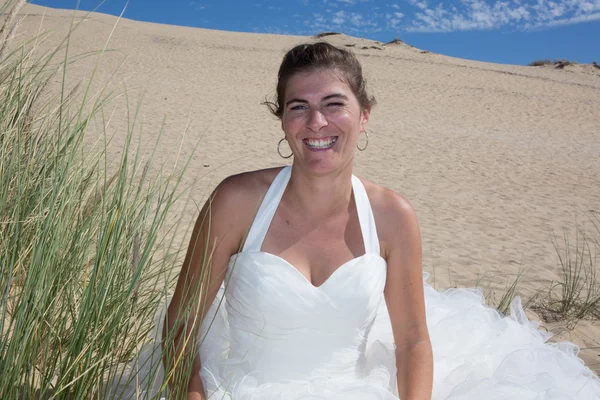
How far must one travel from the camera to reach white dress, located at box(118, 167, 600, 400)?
1.88 m

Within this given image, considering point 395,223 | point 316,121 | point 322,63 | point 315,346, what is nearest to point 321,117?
point 316,121

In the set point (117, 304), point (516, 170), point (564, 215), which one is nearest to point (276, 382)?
point (117, 304)

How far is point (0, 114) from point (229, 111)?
53.9 feet

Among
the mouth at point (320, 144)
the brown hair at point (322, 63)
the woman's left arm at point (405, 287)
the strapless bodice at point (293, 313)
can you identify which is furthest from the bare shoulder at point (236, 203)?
the woman's left arm at point (405, 287)

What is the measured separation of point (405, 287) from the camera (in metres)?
2.03

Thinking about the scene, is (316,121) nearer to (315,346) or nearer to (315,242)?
(315,242)

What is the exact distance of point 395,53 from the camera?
3653cm

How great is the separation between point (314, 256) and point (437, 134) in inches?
640

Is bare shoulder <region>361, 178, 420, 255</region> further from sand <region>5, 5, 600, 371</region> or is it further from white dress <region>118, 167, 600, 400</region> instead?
sand <region>5, 5, 600, 371</region>

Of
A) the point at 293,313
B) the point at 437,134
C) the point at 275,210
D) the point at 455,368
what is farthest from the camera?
the point at 437,134

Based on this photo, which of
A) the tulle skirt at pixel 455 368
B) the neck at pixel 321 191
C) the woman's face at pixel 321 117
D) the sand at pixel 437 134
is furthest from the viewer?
the sand at pixel 437 134

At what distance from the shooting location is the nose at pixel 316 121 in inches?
75.2

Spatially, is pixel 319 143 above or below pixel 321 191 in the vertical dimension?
above

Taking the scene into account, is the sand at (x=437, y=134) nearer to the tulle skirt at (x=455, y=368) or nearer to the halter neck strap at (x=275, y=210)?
the halter neck strap at (x=275, y=210)
